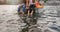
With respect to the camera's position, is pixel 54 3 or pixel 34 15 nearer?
pixel 34 15

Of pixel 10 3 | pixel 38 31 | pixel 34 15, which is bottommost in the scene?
pixel 38 31

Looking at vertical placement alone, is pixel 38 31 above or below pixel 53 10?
below

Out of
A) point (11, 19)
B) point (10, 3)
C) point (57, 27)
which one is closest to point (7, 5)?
point (10, 3)

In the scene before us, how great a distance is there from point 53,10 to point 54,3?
25cm

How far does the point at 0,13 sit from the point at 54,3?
101cm

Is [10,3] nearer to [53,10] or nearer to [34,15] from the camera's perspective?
[34,15]

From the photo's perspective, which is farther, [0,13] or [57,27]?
[0,13]

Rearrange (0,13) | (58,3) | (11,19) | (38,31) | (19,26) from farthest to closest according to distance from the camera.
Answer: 1. (58,3)
2. (0,13)
3. (11,19)
4. (19,26)
5. (38,31)

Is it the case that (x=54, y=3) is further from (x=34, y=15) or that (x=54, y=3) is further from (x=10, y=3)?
(x=10, y=3)

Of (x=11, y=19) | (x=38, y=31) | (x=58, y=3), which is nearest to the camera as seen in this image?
(x=38, y=31)

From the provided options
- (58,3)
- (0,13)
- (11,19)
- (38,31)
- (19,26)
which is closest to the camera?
(38,31)

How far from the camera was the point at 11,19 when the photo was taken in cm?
194

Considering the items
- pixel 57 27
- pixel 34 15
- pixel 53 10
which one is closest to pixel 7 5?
pixel 34 15

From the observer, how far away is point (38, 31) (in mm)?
1644
